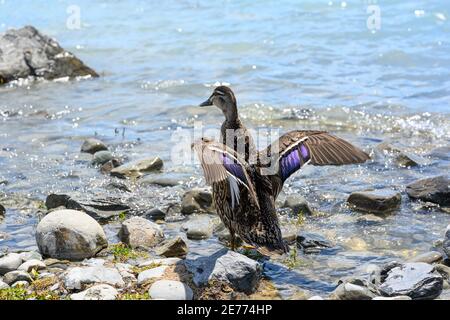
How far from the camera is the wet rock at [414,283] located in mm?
5320

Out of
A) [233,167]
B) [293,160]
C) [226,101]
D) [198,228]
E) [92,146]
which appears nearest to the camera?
[233,167]

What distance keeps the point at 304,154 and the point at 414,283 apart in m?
1.54

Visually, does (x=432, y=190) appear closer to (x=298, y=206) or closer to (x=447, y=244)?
(x=298, y=206)

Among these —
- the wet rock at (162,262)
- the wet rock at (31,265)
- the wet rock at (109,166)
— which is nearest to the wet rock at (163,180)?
the wet rock at (109,166)

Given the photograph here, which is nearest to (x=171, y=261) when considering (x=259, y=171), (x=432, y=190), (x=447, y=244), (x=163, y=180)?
(x=259, y=171)

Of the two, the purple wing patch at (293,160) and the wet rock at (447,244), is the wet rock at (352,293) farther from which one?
the purple wing patch at (293,160)

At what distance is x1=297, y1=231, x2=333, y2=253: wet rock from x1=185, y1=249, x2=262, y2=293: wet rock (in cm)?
96

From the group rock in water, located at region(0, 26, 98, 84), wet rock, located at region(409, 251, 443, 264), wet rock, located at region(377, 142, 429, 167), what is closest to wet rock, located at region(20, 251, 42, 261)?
wet rock, located at region(409, 251, 443, 264)

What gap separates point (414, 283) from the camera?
536 centimetres

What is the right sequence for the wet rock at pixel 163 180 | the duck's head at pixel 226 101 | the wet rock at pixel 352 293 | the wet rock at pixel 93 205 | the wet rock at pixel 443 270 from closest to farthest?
the wet rock at pixel 352 293 < the wet rock at pixel 443 270 < the duck's head at pixel 226 101 < the wet rock at pixel 93 205 < the wet rock at pixel 163 180

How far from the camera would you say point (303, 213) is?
741 centimetres

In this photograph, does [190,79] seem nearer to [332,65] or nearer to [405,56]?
[332,65]

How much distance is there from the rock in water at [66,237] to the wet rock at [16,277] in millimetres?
571

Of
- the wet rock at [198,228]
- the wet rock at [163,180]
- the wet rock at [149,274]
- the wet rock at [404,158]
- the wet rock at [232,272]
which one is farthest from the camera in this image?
the wet rock at [404,158]
